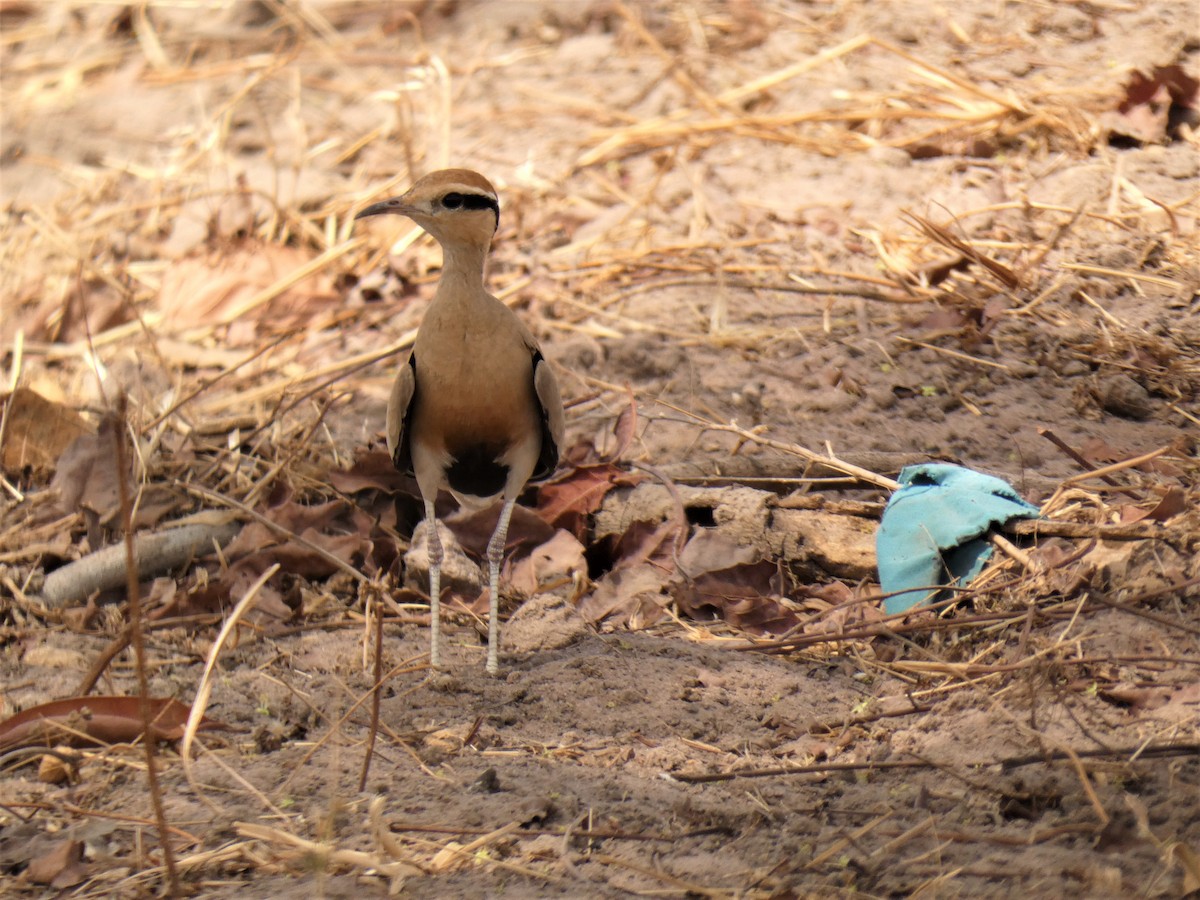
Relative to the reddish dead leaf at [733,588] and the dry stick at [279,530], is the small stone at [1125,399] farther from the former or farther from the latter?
the dry stick at [279,530]

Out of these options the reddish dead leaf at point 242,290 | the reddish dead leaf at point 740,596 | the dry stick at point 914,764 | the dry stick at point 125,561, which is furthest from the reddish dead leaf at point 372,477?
the dry stick at point 914,764

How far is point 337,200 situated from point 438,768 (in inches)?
170

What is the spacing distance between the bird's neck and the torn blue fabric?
1.37m

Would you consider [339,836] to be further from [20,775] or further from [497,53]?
[497,53]

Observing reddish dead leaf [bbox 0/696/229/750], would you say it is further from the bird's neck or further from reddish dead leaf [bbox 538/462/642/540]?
reddish dead leaf [bbox 538/462/642/540]

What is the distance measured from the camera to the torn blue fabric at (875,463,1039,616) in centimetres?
375

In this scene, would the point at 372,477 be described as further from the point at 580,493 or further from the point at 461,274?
the point at 461,274

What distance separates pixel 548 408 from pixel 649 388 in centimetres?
103

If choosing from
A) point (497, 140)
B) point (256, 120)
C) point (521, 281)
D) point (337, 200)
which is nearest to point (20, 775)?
point (521, 281)

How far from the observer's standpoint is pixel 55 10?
934 cm

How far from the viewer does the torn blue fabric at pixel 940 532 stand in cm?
375

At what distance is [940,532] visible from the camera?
3750mm

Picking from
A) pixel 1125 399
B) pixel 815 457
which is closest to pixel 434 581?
pixel 815 457

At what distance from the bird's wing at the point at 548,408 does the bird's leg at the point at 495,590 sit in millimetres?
200
